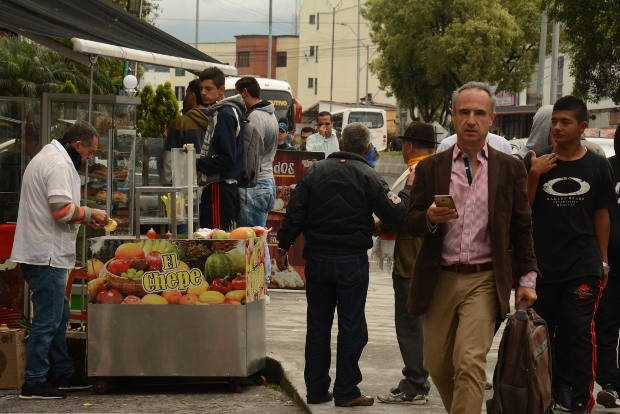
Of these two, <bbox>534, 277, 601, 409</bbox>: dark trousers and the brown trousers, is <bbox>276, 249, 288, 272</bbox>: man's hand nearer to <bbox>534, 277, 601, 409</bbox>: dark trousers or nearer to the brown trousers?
<bbox>534, 277, 601, 409</bbox>: dark trousers

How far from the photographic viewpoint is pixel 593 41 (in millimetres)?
28391

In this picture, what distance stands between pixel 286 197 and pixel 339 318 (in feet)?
21.7

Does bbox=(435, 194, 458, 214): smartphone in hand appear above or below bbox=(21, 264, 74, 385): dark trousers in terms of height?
above

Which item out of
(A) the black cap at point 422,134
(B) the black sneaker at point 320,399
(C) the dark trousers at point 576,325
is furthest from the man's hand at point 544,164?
(B) the black sneaker at point 320,399

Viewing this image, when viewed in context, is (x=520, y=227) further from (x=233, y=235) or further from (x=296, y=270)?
(x=296, y=270)

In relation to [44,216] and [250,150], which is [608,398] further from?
[250,150]

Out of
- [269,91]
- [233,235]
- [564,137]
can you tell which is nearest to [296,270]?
[233,235]

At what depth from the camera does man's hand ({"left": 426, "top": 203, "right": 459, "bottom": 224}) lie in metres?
6.25

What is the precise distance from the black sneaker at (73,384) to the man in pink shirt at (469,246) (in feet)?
12.0

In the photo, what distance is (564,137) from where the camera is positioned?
793cm

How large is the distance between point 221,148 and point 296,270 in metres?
4.37

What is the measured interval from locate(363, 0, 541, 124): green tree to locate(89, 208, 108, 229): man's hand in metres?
56.8

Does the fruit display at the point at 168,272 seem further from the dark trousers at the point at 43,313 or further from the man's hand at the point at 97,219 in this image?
the dark trousers at the point at 43,313

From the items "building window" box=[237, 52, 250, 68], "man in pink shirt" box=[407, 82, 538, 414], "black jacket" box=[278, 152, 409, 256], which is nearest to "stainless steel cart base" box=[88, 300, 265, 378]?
"black jacket" box=[278, 152, 409, 256]
